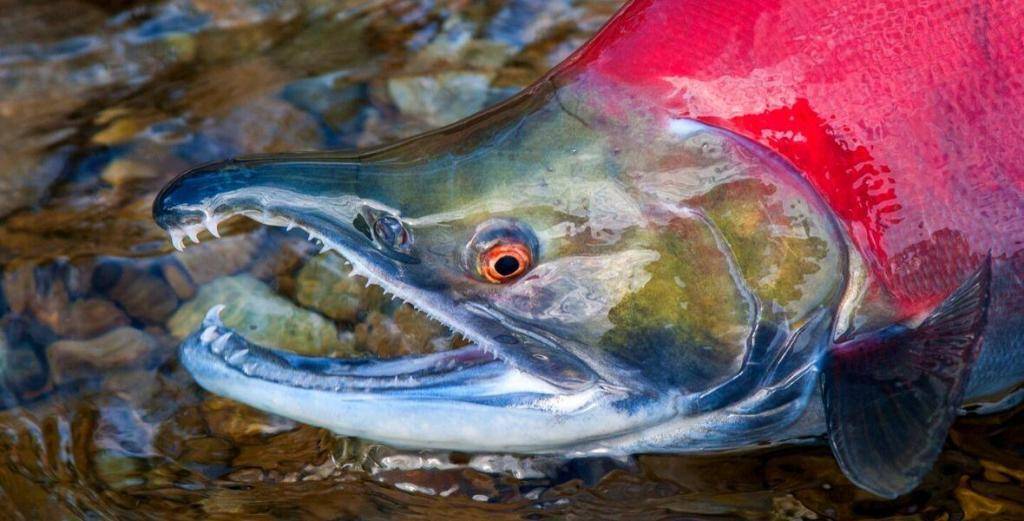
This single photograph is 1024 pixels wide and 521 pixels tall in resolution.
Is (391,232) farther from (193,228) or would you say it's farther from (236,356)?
(236,356)

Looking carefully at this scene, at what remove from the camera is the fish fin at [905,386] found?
98.6 inches

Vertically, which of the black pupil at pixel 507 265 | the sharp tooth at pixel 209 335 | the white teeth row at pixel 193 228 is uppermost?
the white teeth row at pixel 193 228

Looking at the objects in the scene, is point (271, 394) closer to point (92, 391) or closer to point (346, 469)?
point (346, 469)

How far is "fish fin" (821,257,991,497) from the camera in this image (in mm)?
2504

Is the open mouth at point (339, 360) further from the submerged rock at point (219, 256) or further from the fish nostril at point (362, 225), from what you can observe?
the submerged rock at point (219, 256)

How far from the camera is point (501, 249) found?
246 centimetres

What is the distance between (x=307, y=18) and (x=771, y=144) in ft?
9.81

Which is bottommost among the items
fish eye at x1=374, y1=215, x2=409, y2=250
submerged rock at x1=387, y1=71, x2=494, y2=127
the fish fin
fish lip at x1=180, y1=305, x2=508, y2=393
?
the fish fin

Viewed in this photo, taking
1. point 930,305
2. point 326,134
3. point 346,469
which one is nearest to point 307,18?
point 326,134

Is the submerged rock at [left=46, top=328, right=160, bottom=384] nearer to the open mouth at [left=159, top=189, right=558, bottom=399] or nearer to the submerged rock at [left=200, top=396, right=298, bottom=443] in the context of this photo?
the submerged rock at [left=200, top=396, right=298, bottom=443]

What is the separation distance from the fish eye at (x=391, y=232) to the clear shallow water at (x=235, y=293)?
795 mm

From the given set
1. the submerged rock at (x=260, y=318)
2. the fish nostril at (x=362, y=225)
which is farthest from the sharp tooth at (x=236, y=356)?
the submerged rock at (x=260, y=318)

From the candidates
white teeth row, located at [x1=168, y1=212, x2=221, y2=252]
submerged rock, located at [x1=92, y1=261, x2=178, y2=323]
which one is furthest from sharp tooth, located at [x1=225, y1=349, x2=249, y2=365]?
submerged rock, located at [x1=92, y1=261, x2=178, y2=323]

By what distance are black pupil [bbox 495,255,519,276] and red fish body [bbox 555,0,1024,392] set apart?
39cm
